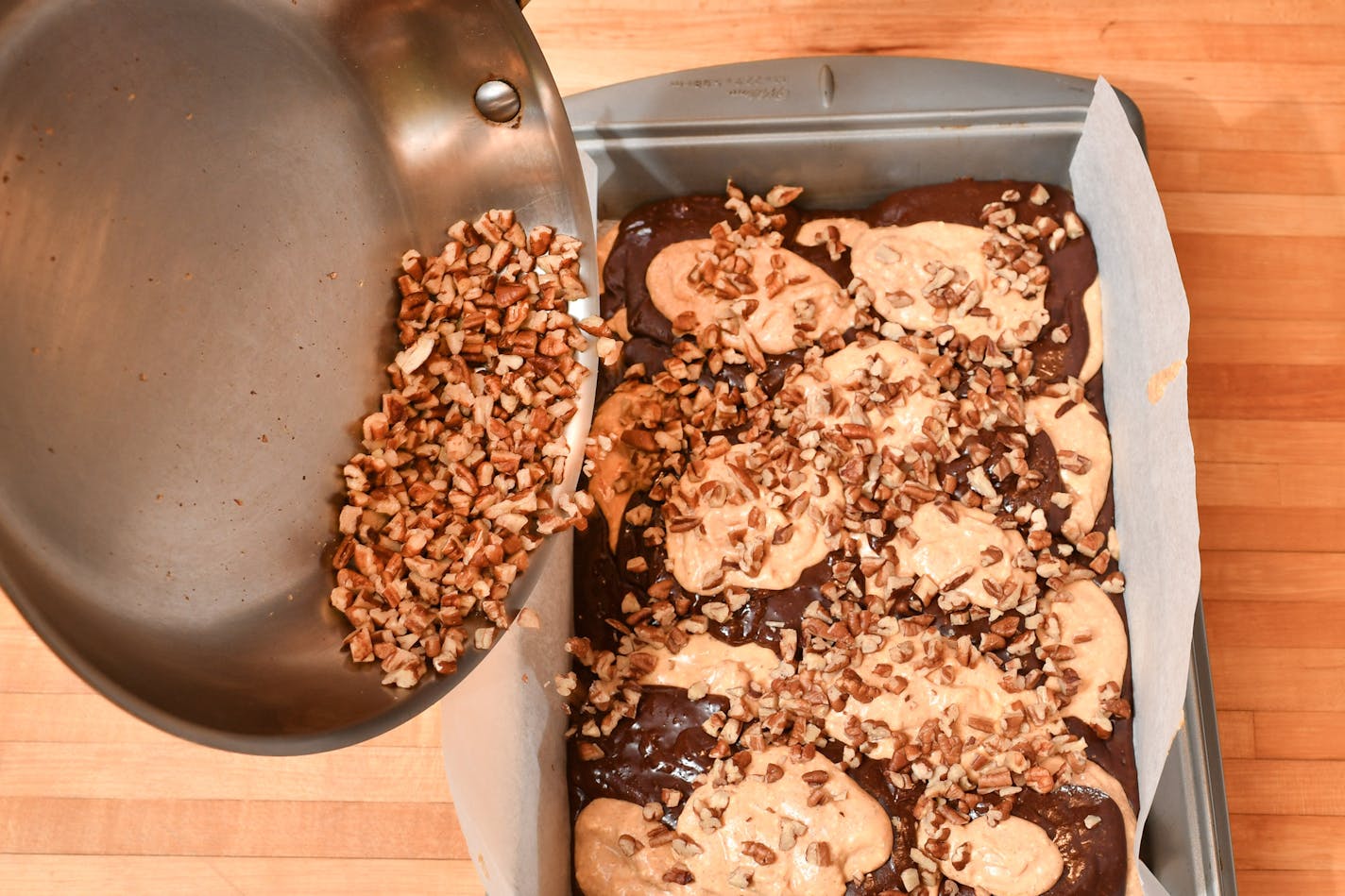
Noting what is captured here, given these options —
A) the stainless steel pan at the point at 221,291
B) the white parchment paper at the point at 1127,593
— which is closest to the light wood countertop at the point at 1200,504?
the white parchment paper at the point at 1127,593

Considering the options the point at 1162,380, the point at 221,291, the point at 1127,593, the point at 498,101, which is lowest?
the point at 1127,593

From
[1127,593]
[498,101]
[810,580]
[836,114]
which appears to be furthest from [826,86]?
[1127,593]

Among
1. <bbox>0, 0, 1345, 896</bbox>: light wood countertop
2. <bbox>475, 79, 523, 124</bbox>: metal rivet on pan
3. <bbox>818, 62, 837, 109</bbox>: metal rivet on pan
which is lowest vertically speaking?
<bbox>0, 0, 1345, 896</bbox>: light wood countertop

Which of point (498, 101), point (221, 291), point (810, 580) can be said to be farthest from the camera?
point (810, 580)

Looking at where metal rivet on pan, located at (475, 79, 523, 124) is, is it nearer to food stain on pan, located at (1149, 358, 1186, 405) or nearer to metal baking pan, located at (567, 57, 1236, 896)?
metal baking pan, located at (567, 57, 1236, 896)

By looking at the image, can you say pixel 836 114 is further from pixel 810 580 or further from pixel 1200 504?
pixel 1200 504

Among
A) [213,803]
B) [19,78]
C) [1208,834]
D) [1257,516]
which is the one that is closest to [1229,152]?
[1257,516]

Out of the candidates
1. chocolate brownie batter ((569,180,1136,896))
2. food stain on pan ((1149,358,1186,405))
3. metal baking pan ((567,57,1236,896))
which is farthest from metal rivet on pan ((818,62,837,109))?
food stain on pan ((1149,358,1186,405))
